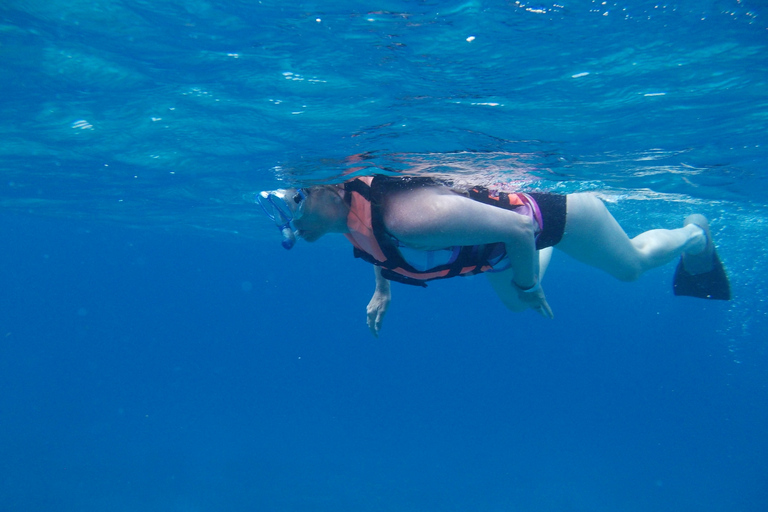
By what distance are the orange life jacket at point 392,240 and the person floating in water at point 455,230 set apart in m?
0.01

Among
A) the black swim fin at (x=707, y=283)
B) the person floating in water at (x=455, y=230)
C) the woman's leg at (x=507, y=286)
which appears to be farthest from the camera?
the black swim fin at (x=707, y=283)

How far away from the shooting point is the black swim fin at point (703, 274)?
27.3 feet

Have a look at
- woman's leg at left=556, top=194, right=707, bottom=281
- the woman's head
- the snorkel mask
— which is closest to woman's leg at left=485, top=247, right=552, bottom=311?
woman's leg at left=556, top=194, right=707, bottom=281

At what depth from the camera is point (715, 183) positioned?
41.2 ft

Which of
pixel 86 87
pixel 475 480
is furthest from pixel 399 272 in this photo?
pixel 475 480

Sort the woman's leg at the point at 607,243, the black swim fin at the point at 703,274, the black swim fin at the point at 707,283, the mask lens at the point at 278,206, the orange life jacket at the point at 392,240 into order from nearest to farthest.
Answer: the orange life jacket at the point at 392,240 < the mask lens at the point at 278,206 < the woman's leg at the point at 607,243 < the black swim fin at the point at 703,274 < the black swim fin at the point at 707,283

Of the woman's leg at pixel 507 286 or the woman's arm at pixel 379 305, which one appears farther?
the woman's leg at pixel 507 286

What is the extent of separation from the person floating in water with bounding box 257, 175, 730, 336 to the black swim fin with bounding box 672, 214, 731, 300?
1990mm

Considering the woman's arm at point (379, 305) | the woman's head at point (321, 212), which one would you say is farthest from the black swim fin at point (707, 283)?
the woman's head at point (321, 212)

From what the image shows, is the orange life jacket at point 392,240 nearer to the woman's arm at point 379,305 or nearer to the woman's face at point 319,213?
the woman's face at point 319,213

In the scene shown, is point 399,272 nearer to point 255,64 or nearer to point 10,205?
point 255,64

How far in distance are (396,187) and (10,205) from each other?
29950 millimetres

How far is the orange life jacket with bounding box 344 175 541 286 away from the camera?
16.1 feet

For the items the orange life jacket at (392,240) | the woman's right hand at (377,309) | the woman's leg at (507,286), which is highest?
the orange life jacket at (392,240)
